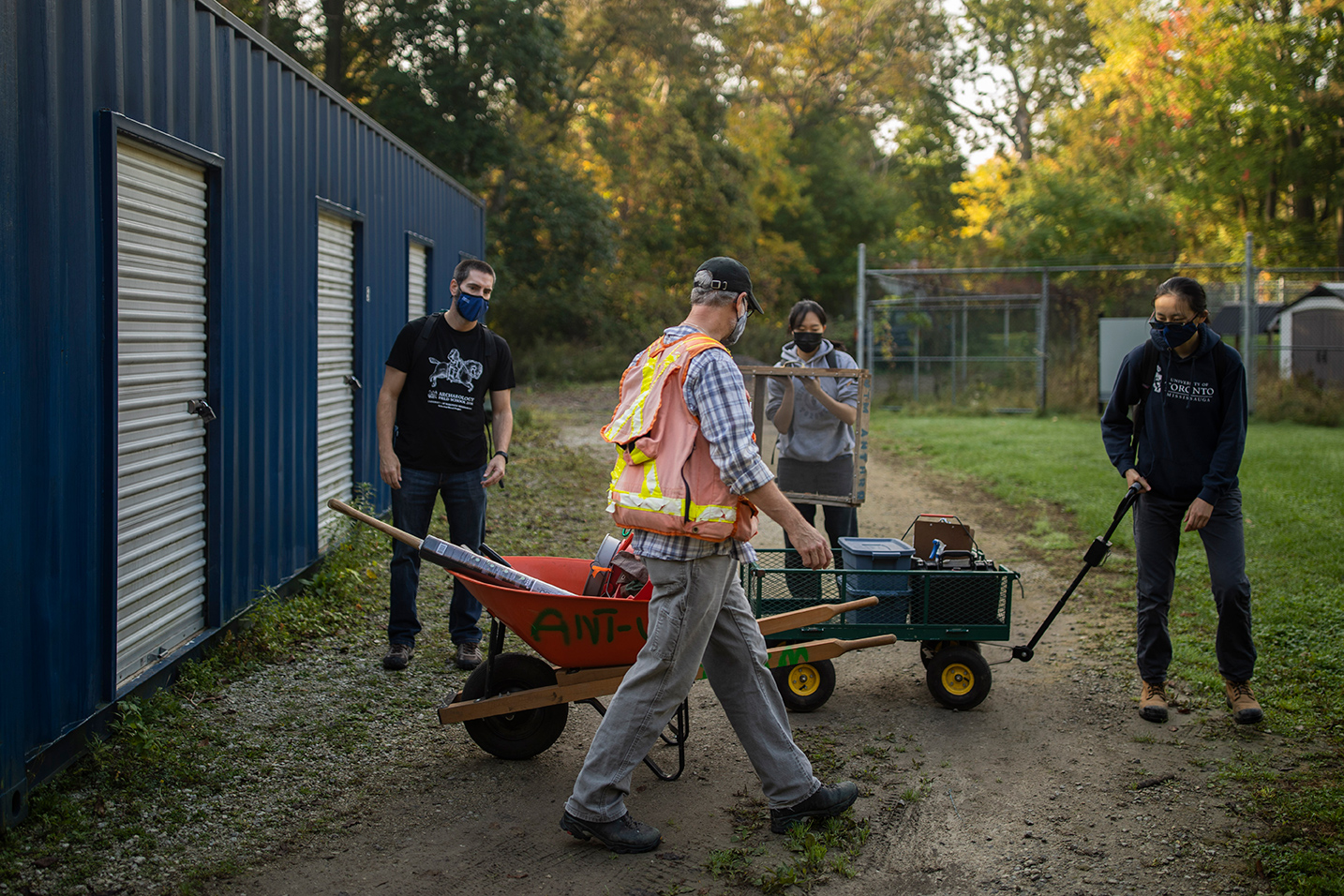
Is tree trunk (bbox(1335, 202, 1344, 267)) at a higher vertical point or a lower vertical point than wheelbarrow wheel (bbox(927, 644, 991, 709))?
higher

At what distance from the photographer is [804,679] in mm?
5273

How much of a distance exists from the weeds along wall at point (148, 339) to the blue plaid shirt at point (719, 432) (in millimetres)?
2281

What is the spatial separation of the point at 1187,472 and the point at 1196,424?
0.78 ft

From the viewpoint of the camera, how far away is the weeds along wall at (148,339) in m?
3.93

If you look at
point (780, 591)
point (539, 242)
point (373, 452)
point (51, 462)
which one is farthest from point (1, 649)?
point (539, 242)

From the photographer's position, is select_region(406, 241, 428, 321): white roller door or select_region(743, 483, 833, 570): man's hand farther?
select_region(406, 241, 428, 321): white roller door

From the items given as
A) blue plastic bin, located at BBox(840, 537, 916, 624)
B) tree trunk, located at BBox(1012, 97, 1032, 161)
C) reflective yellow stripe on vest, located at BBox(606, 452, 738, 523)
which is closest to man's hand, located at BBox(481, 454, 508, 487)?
blue plastic bin, located at BBox(840, 537, 916, 624)

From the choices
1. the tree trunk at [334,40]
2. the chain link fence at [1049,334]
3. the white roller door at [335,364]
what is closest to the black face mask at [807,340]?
the white roller door at [335,364]

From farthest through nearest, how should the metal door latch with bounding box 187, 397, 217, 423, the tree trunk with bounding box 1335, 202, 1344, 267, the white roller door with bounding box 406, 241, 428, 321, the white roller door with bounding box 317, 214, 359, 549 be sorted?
the tree trunk with bounding box 1335, 202, 1344, 267 → the white roller door with bounding box 406, 241, 428, 321 → the white roller door with bounding box 317, 214, 359, 549 → the metal door latch with bounding box 187, 397, 217, 423

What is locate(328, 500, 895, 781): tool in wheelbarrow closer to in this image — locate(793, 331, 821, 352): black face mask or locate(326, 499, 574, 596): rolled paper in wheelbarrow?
locate(326, 499, 574, 596): rolled paper in wheelbarrow

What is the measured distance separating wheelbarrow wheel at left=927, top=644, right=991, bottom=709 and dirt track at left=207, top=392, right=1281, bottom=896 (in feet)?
0.26

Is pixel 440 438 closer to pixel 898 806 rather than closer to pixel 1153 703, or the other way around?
pixel 898 806

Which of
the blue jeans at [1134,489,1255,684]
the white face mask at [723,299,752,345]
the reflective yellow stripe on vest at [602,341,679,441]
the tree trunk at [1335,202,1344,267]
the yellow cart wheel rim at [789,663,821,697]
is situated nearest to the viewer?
the reflective yellow stripe on vest at [602,341,679,441]

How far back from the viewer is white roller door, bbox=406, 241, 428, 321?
11.1 m
